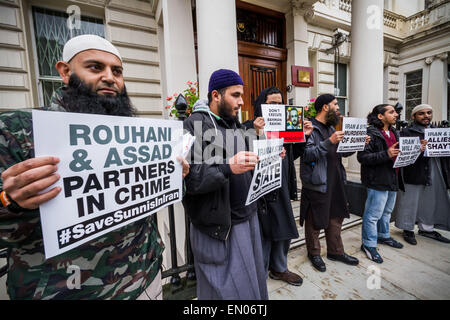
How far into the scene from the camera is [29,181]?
0.69m

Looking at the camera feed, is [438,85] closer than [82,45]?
No

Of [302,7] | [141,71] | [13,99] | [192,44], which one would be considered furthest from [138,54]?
[302,7]

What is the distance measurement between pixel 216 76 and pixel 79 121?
1179mm

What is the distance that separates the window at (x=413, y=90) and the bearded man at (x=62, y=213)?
13452mm

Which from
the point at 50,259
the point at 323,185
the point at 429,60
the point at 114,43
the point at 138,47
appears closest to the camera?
the point at 50,259

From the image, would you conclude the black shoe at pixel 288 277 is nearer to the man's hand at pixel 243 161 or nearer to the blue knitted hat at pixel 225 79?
the man's hand at pixel 243 161

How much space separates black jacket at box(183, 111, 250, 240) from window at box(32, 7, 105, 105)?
5.38m

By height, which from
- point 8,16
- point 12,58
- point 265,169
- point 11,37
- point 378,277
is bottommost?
point 378,277

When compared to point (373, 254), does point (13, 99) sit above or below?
above

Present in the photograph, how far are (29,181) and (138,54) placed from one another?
5587 mm

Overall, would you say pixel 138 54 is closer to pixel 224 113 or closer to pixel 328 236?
pixel 224 113

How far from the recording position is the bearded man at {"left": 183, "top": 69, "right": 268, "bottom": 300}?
4.46 ft

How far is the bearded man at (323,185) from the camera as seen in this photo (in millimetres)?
2393
